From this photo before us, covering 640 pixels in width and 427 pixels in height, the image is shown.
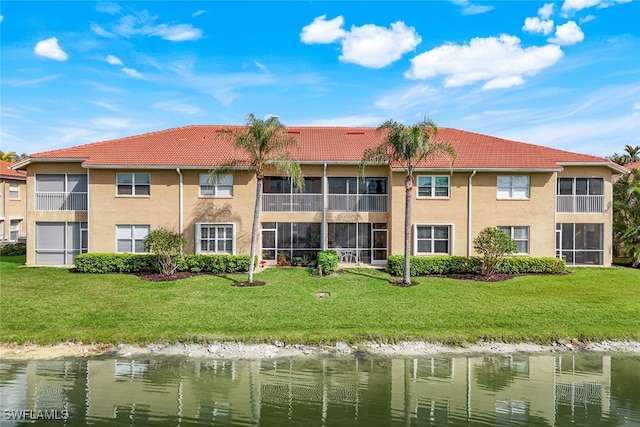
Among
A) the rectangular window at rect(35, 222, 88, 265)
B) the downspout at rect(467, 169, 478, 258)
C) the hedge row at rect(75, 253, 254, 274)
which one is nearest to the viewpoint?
the hedge row at rect(75, 253, 254, 274)

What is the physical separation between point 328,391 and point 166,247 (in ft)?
43.0

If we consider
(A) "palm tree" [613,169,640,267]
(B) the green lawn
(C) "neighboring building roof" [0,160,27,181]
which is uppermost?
(C) "neighboring building roof" [0,160,27,181]

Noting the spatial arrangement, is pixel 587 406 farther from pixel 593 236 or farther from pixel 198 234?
pixel 198 234

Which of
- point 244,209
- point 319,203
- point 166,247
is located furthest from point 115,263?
point 319,203

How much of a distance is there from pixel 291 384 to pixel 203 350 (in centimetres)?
376

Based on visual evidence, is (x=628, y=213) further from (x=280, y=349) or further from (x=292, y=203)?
(x=280, y=349)

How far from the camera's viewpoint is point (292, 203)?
2356 centimetres

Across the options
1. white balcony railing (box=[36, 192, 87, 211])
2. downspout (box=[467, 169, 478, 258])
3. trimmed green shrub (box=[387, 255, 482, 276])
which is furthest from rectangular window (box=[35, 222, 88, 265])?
downspout (box=[467, 169, 478, 258])

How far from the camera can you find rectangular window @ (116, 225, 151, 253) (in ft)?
74.4

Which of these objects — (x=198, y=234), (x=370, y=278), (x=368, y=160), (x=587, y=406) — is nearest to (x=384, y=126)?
(x=368, y=160)

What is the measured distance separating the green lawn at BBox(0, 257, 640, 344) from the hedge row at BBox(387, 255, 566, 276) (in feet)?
3.38

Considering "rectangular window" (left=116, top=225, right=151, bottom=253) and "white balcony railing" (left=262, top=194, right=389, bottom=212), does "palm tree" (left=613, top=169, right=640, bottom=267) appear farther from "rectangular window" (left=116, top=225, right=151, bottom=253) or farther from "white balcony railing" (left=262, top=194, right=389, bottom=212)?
"rectangular window" (left=116, top=225, right=151, bottom=253)

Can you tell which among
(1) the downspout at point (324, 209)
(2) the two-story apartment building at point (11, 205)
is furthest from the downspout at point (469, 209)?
(2) the two-story apartment building at point (11, 205)

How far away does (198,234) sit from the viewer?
22.5 meters
